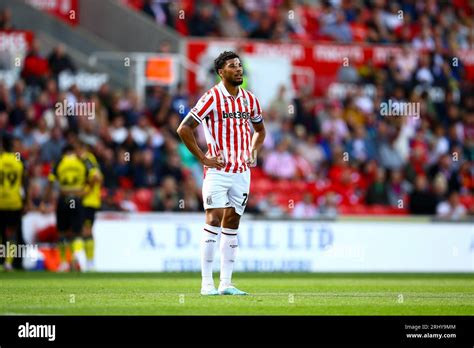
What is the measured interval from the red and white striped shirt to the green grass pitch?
5.23ft

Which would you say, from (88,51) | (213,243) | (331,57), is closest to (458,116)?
(331,57)

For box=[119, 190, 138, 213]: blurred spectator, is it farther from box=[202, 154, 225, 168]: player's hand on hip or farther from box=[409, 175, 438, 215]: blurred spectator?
box=[202, 154, 225, 168]: player's hand on hip

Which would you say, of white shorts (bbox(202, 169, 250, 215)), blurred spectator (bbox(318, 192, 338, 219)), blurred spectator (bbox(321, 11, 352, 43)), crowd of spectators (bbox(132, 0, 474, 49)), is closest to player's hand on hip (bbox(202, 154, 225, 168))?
white shorts (bbox(202, 169, 250, 215))

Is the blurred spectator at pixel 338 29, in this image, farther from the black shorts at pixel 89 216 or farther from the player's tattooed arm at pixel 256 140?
the player's tattooed arm at pixel 256 140

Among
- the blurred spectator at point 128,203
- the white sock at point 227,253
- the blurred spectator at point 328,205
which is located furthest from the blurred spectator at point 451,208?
the white sock at point 227,253

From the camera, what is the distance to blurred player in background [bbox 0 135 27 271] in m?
22.0

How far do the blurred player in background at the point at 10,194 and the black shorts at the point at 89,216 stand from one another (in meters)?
1.41

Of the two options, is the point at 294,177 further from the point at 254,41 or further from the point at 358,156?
the point at 254,41

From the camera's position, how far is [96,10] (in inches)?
1174

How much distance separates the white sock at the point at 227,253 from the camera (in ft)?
46.0

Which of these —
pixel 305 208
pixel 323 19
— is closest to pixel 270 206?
pixel 305 208

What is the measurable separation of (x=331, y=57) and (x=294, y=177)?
213 inches

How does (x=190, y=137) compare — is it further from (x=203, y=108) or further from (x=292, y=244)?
(x=292, y=244)

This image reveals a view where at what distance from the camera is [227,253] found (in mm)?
14047
